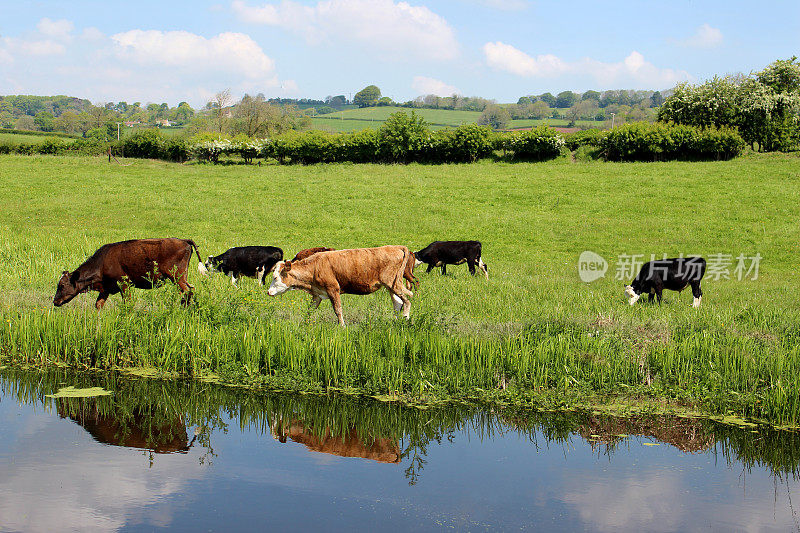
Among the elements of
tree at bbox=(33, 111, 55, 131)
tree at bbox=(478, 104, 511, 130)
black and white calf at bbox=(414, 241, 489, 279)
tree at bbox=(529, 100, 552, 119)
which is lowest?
black and white calf at bbox=(414, 241, 489, 279)

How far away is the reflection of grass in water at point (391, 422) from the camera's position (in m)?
8.09

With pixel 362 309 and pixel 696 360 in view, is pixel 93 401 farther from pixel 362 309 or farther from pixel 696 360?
pixel 696 360

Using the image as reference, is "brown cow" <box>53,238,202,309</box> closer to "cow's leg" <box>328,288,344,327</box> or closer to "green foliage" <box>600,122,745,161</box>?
"cow's leg" <box>328,288,344,327</box>

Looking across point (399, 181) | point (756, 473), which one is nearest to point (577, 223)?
point (399, 181)

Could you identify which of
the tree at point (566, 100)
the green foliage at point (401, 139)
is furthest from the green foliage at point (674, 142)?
the tree at point (566, 100)

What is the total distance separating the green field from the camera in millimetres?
9852

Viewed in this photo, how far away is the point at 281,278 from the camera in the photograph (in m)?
13.1

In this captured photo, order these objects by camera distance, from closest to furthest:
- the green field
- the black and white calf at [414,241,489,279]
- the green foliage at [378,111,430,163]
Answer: the green field, the black and white calf at [414,241,489,279], the green foliage at [378,111,430,163]

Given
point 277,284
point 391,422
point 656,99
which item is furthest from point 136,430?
point 656,99

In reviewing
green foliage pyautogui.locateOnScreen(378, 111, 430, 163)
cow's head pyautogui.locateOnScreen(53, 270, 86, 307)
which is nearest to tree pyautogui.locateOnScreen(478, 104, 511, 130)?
green foliage pyautogui.locateOnScreen(378, 111, 430, 163)

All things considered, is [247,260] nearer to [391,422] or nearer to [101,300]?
[101,300]

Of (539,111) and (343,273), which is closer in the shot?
(343,273)

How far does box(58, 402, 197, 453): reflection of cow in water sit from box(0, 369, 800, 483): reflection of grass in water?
0.02 metres

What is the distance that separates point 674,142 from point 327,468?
40527 mm
